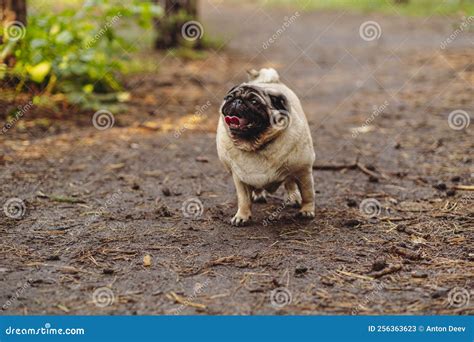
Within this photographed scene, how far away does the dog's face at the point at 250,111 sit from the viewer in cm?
471

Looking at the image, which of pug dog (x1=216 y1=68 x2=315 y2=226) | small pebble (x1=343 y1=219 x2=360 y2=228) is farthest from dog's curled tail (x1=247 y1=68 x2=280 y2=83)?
small pebble (x1=343 y1=219 x2=360 y2=228)

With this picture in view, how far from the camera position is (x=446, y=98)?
405 inches

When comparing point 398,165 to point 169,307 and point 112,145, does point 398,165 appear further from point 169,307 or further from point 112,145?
point 169,307

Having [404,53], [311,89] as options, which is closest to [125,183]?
[311,89]

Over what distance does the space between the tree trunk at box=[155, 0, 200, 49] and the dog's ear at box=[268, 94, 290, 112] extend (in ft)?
30.9

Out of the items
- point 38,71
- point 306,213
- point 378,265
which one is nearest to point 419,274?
point 378,265

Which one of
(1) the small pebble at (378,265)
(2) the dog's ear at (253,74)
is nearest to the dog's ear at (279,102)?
(2) the dog's ear at (253,74)

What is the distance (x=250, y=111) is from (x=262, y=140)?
265 millimetres

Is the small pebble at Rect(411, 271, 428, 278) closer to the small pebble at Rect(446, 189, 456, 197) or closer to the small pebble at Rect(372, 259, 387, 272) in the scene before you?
the small pebble at Rect(372, 259, 387, 272)

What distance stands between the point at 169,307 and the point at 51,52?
5865mm

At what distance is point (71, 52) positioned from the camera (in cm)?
889

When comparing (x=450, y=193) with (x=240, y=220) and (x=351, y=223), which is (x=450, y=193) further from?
(x=240, y=220)

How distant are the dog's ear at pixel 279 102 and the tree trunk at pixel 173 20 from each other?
9418 mm

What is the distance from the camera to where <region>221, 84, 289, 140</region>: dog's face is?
15.5ft
